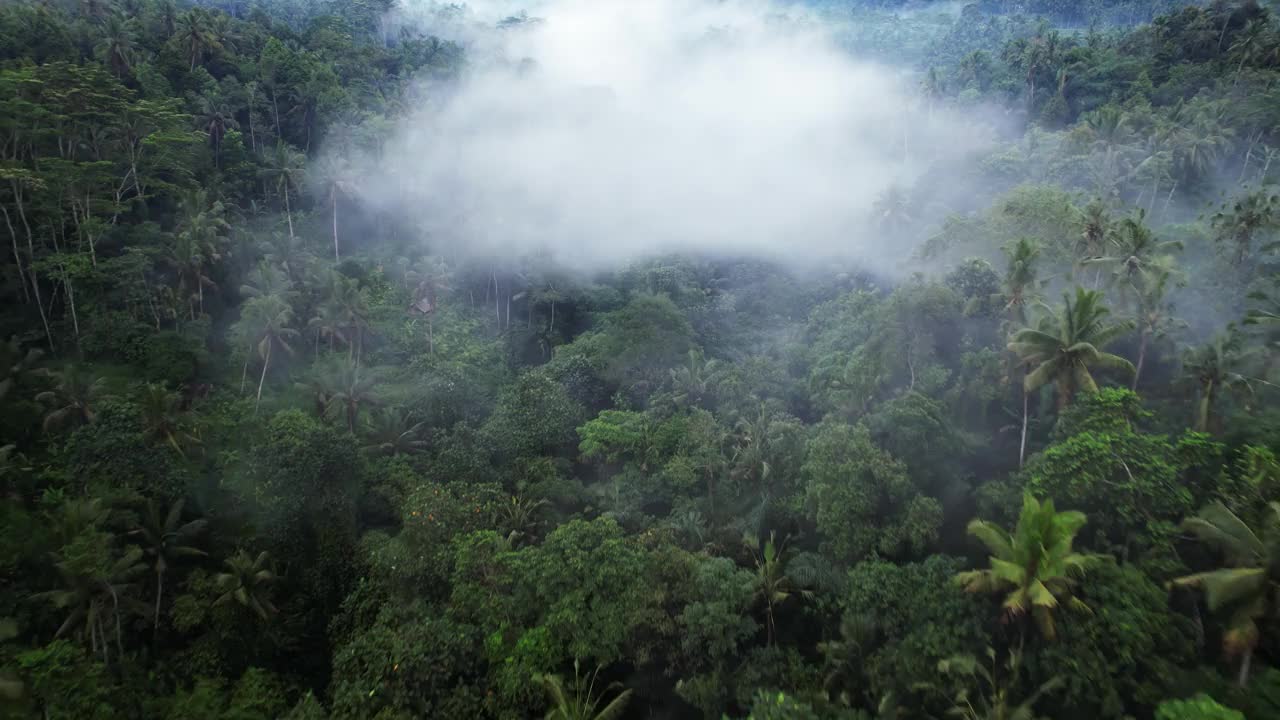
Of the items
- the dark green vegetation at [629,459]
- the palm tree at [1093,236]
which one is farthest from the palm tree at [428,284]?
the palm tree at [1093,236]

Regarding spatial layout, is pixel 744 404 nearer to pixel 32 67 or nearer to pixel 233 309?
pixel 233 309

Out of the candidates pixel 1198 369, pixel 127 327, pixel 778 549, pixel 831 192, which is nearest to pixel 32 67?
A: pixel 127 327

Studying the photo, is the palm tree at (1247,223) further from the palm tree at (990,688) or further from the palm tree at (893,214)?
the palm tree at (990,688)

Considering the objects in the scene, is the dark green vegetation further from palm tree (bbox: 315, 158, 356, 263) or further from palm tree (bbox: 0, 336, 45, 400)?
palm tree (bbox: 315, 158, 356, 263)

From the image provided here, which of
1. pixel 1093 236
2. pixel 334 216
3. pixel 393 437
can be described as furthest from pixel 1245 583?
pixel 334 216

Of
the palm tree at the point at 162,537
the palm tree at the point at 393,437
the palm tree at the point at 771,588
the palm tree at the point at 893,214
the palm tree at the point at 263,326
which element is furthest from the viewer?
the palm tree at the point at 893,214
